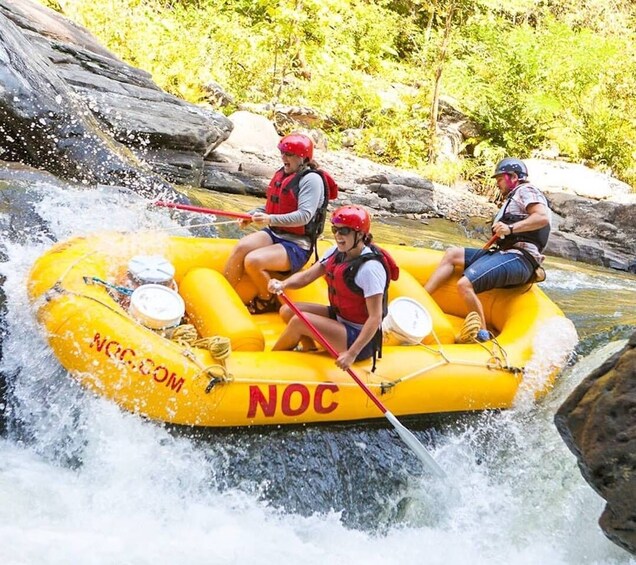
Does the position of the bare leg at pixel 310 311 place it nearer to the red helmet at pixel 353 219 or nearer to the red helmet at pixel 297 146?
the red helmet at pixel 353 219

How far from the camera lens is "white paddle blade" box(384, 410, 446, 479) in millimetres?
3764

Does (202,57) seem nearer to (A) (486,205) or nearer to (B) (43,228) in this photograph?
(A) (486,205)

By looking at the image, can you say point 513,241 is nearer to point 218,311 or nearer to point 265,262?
point 265,262

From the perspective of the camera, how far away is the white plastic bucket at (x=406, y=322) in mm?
4340

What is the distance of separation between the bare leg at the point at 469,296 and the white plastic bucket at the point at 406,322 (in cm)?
47

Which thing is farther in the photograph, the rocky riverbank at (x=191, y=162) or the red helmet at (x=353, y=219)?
the red helmet at (x=353, y=219)

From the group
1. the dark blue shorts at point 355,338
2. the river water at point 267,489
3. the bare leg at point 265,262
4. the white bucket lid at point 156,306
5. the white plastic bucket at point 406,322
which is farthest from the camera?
the bare leg at point 265,262

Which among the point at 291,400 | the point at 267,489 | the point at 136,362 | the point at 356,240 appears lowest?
the point at 267,489

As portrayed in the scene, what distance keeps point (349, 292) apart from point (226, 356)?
27.8 inches

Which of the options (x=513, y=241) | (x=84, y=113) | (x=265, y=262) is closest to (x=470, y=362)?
(x=513, y=241)

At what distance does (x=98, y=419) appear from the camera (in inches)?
138

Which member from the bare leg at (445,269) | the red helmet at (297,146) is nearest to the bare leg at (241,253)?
the red helmet at (297,146)

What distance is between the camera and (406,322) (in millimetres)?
4383

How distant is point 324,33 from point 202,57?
2768 mm
